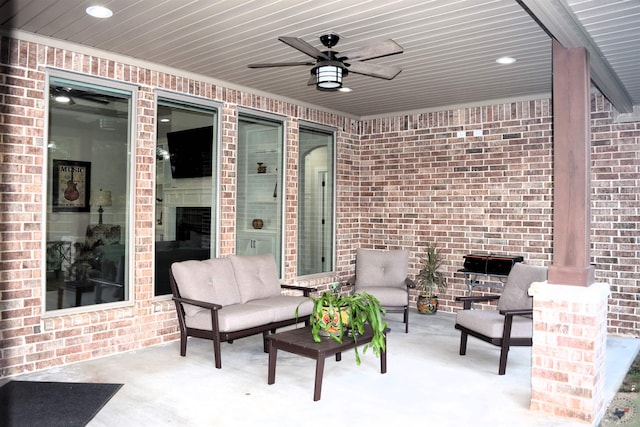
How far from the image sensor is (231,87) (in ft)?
19.9

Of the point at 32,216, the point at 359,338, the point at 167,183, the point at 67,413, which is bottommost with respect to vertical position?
the point at 67,413

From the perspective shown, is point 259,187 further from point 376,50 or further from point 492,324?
point 492,324

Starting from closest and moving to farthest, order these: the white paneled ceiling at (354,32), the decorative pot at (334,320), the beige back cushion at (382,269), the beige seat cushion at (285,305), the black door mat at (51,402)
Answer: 1. the black door mat at (51,402)
2. the white paneled ceiling at (354,32)
3. the decorative pot at (334,320)
4. the beige seat cushion at (285,305)
5. the beige back cushion at (382,269)

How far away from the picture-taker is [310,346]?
3863 millimetres

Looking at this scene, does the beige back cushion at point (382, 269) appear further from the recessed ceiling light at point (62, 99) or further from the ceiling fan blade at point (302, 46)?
the recessed ceiling light at point (62, 99)

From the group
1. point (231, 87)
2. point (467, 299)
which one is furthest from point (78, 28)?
point (467, 299)

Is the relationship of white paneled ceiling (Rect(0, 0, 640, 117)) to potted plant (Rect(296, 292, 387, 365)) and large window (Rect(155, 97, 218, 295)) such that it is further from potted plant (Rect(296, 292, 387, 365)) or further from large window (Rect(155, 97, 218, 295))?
potted plant (Rect(296, 292, 387, 365))

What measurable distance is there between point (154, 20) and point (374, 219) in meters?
4.76

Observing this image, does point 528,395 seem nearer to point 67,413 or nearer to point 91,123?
point 67,413

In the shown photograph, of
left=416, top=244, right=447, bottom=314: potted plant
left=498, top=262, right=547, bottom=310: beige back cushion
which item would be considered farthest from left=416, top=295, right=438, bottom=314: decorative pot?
left=498, top=262, right=547, bottom=310: beige back cushion

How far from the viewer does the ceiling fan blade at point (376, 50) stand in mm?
3594

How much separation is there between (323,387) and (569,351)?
182 cm

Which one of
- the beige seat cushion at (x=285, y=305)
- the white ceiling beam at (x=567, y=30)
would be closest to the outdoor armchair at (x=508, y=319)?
the beige seat cushion at (x=285, y=305)

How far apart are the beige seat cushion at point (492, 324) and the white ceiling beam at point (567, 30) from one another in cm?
229
